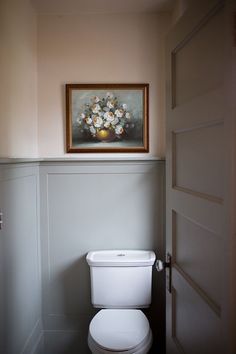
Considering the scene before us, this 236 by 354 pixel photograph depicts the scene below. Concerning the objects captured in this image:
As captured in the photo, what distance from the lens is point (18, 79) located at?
6.39 ft

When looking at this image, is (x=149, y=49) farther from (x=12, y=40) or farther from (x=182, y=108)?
(x=182, y=108)

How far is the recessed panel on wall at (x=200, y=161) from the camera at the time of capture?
98 centimetres

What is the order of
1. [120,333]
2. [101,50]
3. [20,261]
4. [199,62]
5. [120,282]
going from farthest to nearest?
1. [101,50]
2. [120,282]
3. [20,261]
4. [120,333]
5. [199,62]

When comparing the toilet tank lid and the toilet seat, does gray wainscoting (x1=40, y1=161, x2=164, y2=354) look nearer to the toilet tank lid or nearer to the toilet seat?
the toilet tank lid

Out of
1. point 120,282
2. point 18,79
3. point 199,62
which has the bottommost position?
point 120,282

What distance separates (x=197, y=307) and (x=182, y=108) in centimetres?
73

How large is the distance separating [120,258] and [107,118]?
0.97 m

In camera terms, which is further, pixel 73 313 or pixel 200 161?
pixel 73 313

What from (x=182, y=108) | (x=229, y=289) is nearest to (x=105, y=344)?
(x=229, y=289)

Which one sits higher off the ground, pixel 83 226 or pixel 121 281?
pixel 83 226

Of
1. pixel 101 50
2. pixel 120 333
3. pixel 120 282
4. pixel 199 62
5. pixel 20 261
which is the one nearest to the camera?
pixel 199 62

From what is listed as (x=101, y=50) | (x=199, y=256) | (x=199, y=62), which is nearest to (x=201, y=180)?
(x=199, y=256)

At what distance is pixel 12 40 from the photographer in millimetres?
1838

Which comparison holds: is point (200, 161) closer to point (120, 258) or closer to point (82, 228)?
point (120, 258)
